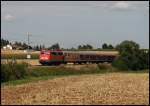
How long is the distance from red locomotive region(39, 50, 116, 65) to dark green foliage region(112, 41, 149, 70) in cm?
324

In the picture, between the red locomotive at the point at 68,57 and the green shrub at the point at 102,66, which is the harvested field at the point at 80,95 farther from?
the green shrub at the point at 102,66

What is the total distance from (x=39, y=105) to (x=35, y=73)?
119 ft

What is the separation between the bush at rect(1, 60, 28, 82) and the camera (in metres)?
43.2

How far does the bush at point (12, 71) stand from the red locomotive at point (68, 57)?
20252 mm

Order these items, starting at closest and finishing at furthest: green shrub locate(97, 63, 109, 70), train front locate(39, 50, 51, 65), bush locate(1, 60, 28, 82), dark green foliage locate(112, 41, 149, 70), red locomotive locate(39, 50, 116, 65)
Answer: bush locate(1, 60, 28, 82), train front locate(39, 50, 51, 65), red locomotive locate(39, 50, 116, 65), green shrub locate(97, 63, 109, 70), dark green foliage locate(112, 41, 149, 70)

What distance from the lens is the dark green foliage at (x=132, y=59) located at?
76438 mm

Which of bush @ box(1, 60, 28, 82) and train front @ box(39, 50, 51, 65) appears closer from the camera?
bush @ box(1, 60, 28, 82)

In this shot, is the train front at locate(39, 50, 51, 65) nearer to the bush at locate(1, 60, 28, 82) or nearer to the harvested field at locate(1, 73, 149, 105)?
the bush at locate(1, 60, 28, 82)

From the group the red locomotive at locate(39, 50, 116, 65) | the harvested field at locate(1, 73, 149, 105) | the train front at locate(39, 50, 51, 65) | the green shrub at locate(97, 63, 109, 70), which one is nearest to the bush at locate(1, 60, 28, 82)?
the harvested field at locate(1, 73, 149, 105)

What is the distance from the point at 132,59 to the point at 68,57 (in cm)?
1108

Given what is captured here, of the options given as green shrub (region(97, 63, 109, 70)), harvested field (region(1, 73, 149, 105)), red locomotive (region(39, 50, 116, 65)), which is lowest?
green shrub (region(97, 63, 109, 70))

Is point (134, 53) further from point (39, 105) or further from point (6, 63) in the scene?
point (39, 105)

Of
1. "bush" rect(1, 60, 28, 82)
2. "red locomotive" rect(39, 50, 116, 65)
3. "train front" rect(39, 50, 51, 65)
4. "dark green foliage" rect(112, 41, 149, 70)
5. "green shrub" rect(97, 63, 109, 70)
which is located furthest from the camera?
"dark green foliage" rect(112, 41, 149, 70)

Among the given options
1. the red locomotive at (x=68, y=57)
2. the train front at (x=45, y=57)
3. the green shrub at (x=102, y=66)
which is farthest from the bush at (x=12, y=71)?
the green shrub at (x=102, y=66)
